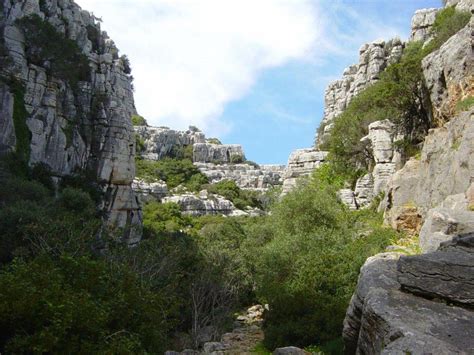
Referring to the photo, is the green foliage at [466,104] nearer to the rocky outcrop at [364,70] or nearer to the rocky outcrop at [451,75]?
the rocky outcrop at [451,75]

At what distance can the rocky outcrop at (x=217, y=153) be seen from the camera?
322ft

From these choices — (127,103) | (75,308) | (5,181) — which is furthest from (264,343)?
(127,103)

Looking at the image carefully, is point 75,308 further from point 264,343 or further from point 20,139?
point 20,139

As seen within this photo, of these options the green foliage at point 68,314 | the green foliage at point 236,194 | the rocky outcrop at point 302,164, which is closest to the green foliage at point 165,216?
the green foliage at point 236,194

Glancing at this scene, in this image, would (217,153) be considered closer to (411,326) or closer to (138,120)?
(138,120)

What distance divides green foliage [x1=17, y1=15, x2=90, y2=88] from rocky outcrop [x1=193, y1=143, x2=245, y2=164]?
60.5 metres

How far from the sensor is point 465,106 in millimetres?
18953

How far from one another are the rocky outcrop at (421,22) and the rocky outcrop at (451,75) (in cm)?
3136

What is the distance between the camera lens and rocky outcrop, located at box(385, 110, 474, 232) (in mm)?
16391

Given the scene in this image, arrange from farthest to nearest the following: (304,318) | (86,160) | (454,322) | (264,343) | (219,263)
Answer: (86,160) → (219,263) → (264,343) → (304,318) → (454,322)

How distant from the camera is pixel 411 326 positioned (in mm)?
6391

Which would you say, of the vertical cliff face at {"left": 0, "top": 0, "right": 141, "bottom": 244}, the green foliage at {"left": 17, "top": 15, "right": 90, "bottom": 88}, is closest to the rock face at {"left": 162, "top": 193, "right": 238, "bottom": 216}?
the vertical cliff face at {"left": 0, "top": 0, "right": 141, "bottom": 244}

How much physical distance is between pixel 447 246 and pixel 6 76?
31369 mm

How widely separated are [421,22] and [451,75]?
1420 inches
